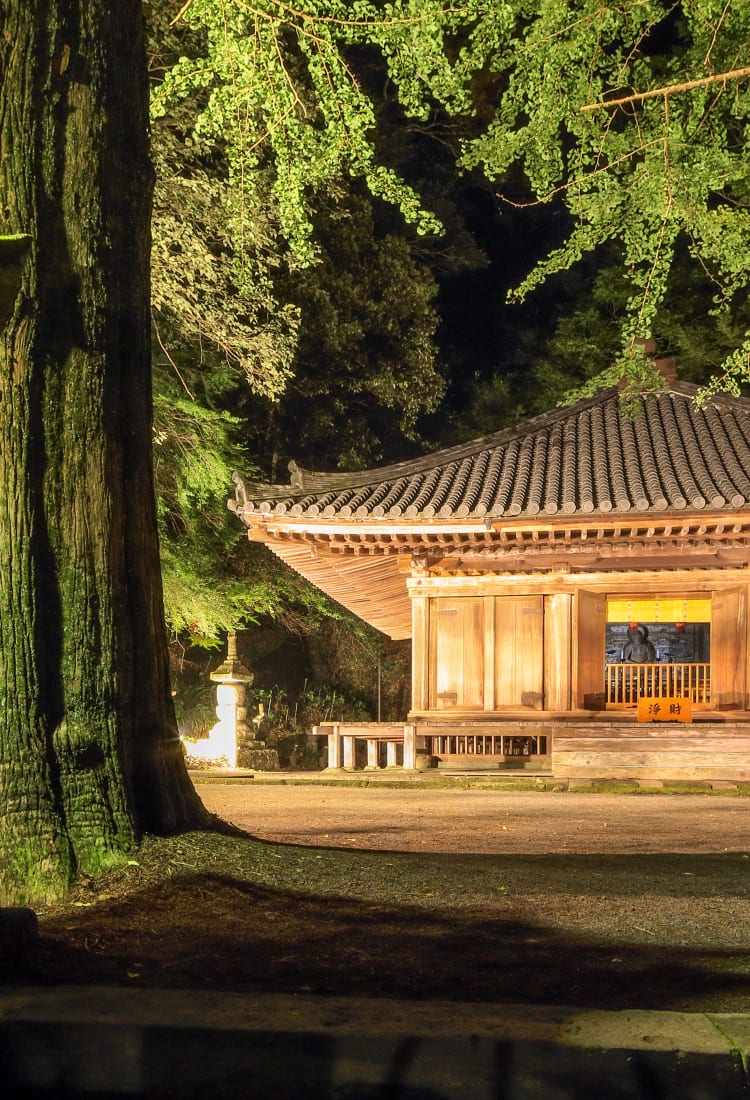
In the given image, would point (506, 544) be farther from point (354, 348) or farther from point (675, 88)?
point (354, 348)

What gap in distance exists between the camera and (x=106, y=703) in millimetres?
5809

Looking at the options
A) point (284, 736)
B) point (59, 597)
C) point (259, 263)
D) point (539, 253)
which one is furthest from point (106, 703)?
point (539, 253)

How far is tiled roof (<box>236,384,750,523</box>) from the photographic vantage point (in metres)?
16.4

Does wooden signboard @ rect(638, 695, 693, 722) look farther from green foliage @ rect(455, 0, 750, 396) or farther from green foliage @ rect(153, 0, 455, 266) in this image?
green foliage @ rect(153, 0, 455, 266)

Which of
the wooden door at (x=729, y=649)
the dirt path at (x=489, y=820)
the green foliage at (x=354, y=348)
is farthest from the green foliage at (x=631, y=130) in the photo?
the green foliage at (x=354, y=348)

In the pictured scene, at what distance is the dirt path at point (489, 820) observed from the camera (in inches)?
367

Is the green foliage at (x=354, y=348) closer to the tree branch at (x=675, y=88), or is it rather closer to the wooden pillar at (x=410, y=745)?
the wooden pillar at (x=410, y=745)

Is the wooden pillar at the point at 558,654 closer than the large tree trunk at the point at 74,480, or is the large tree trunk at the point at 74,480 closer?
the large tree trunk at the point at 74,480

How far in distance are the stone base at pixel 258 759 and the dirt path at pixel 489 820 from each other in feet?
20.8

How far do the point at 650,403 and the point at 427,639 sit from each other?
616cm

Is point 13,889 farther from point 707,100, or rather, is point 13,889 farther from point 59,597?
point 707,100

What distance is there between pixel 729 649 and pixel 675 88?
9.52 metres

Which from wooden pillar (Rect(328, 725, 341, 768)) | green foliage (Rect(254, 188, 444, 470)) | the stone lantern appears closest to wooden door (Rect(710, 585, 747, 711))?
wooden pillar (Rect(328, 725, 341, 768))

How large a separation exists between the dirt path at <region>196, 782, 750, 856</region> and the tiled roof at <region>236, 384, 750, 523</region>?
401 centimetres
